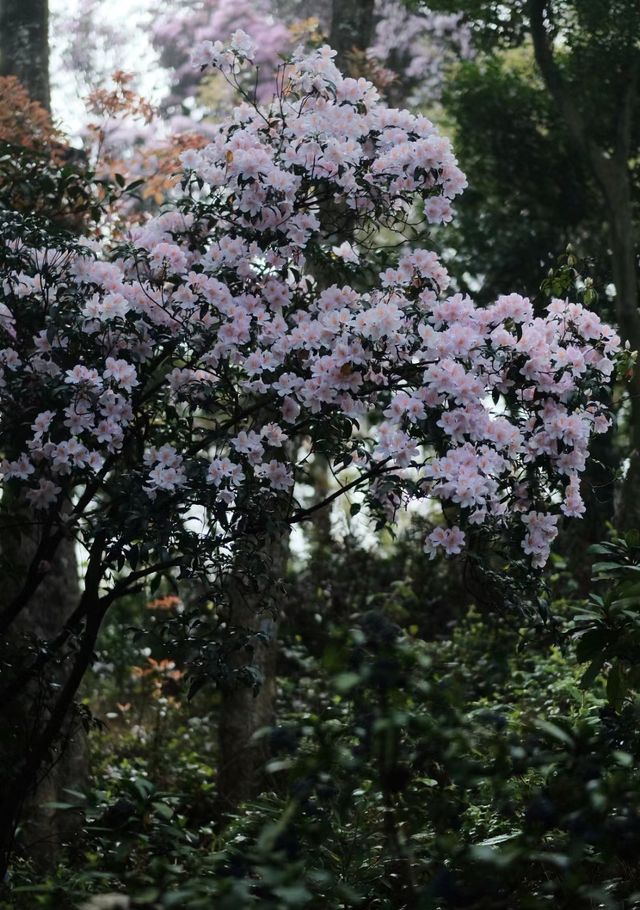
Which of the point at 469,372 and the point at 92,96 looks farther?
the point at 92,96

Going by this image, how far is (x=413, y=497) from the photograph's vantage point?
12.4 feet

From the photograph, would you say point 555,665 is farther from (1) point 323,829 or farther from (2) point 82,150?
(2) point 82,150

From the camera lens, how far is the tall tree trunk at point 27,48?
21.8ft

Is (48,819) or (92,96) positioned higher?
(92,96)

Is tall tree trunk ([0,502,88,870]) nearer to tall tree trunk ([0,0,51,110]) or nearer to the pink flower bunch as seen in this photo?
the pink flower bunch

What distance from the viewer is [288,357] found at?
368 centimetres

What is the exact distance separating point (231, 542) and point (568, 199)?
733 cm

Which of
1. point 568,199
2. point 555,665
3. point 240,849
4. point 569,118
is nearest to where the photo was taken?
point 240,849

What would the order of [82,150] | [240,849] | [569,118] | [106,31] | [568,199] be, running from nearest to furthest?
1. [240,849]
2. [82,150]
3. [569,118]
4. [568,199]
5. [106,31]

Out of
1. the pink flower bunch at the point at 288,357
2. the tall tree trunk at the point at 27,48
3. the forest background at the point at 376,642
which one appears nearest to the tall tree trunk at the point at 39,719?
the forest background at the point at 376,642

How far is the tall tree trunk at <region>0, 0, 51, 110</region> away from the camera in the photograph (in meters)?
6.63

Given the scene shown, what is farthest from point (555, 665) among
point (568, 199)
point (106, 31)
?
point (106, 31)

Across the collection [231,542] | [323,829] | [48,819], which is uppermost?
[231,542]

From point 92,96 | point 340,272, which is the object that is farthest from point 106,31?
point 340,272
